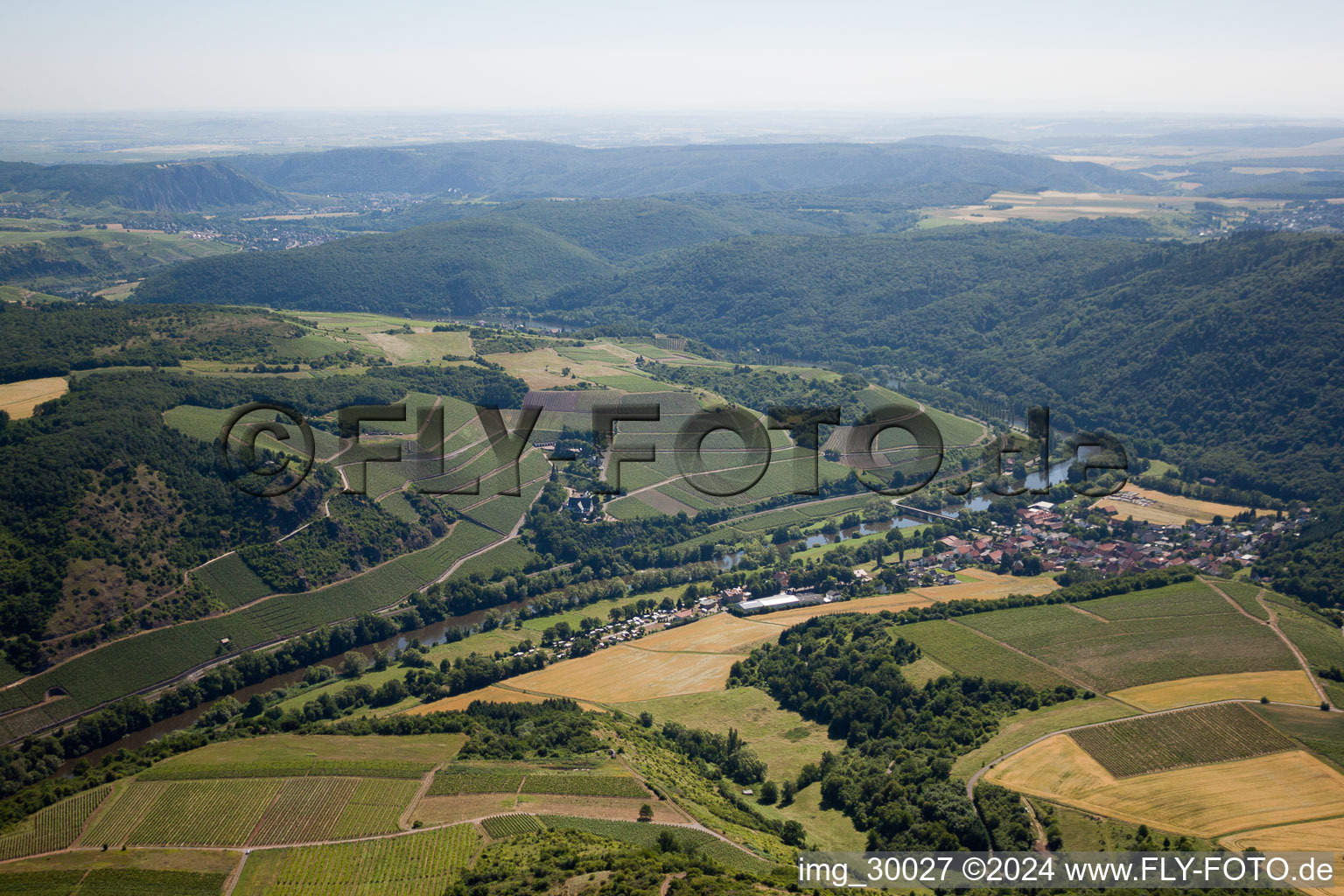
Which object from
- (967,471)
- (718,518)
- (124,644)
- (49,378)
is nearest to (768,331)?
(967,471)

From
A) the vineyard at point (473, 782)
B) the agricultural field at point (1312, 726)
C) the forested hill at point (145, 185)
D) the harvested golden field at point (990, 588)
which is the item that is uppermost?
the forested hill at point (145, 185)

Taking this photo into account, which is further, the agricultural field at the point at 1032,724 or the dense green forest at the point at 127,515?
the dense green forest at the point at 127,515

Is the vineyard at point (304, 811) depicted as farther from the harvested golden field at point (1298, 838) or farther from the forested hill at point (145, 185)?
the forested hill at point (145, 185)

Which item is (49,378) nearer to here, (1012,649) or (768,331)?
(1012,649)

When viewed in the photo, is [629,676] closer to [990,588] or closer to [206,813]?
[206,813]

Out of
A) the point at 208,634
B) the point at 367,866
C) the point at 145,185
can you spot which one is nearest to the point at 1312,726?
the point at 367,866

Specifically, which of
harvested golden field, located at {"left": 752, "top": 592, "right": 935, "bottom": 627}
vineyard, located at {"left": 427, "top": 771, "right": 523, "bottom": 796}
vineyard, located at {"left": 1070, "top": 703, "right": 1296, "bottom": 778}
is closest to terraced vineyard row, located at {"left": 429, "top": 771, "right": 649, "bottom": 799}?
vineyard, located at {"left": 427, "top": 771, "right": 523, "bottom": 796}

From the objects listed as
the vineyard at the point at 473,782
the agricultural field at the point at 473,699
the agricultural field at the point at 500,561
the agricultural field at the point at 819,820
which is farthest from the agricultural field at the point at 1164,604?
the agricultural field at the point at 500,561

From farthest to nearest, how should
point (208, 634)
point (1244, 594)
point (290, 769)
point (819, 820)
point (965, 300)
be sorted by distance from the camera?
point (965, 300) → point (208, 634) → point (1244, 594) → point (290, 769) → point (819, 820)
